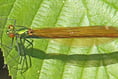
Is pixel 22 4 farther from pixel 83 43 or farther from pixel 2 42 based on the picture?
pixel 83 43

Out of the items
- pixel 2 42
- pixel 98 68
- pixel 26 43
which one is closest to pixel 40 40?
pixel 26 43

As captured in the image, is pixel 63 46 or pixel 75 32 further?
pixel 63 46

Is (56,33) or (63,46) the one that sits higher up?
(56,33)

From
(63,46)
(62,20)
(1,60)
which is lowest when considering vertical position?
(1,60)

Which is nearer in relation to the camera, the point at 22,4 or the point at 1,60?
the point at 22,4
